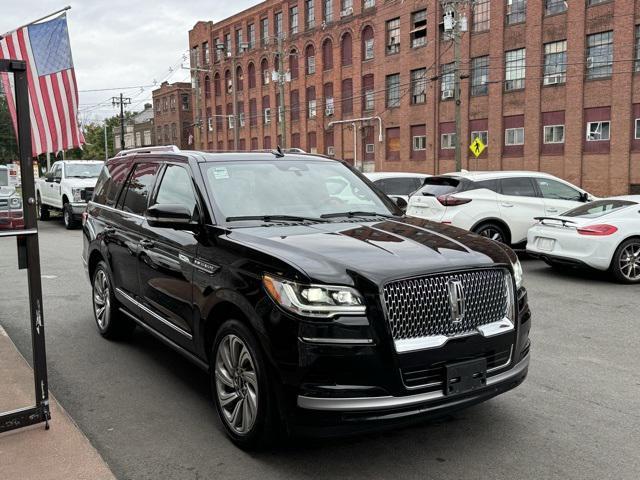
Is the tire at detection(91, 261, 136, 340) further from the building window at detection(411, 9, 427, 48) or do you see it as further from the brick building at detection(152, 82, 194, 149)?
Answer: the brick building at detection(152, 82, 194, 149)

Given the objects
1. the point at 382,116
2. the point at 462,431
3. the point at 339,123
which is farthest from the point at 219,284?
the point at 339,123

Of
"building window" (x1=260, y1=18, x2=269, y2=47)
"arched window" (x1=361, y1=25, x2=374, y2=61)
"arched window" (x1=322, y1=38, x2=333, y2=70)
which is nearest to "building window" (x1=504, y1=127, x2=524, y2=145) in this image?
"arched window" (x1=361, y1=25, x2=374, y2=61)

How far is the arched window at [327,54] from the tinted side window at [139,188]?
4631cm

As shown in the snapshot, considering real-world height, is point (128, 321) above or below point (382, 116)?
below

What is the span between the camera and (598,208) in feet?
34.0

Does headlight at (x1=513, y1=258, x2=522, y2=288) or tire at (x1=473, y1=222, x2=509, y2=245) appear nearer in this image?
headlight at (x1=513, y1=258, x2=522, y2=288)

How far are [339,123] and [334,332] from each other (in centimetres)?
4625

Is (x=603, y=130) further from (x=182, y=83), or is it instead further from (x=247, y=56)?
(x=182, y=83)

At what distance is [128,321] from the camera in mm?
6266

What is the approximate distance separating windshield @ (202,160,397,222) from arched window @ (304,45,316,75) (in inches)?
1920

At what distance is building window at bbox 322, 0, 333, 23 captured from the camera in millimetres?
50000

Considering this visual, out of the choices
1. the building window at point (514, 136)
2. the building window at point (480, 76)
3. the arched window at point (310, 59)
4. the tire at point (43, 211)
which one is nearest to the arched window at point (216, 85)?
the arched window at point (310, 59)

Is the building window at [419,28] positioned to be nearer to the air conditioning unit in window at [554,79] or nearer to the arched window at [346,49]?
the arched window at [346,49]

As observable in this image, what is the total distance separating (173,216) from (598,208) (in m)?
8.27
